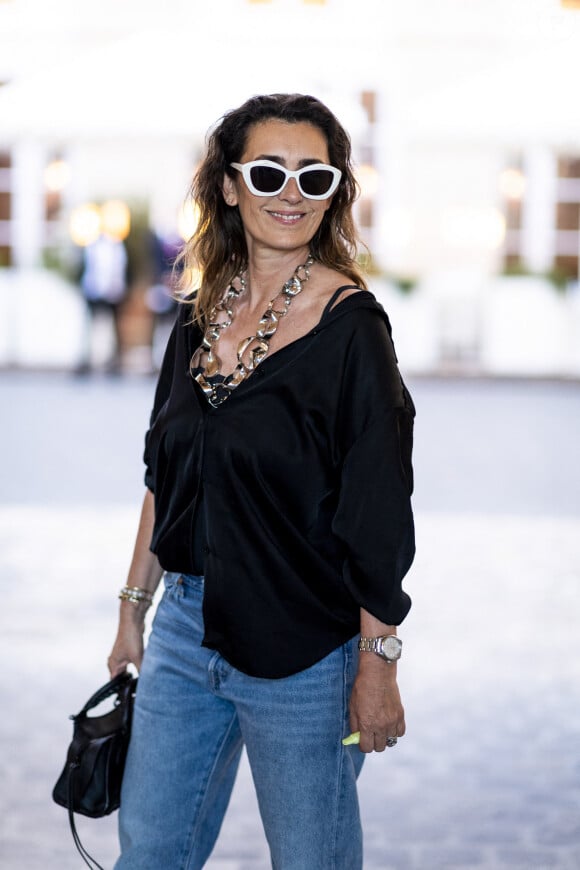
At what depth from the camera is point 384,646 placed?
2215 millimetres

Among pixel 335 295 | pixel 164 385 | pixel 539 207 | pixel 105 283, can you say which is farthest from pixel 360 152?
pixel 335 295

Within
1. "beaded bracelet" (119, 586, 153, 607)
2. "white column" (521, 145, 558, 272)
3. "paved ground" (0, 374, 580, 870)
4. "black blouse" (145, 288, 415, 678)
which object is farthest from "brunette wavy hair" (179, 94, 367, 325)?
"white column" (521, 145, 558, 272)

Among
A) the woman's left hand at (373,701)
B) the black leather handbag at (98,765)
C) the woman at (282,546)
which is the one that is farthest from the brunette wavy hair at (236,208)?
the black leather handbag at (98,765)

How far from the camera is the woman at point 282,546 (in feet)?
7.25

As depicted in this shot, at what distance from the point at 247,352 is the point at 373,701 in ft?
2.10

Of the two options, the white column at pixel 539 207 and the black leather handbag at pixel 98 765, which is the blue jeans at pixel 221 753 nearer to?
the black leather handbag at pixel 98 765

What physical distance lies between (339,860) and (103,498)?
5.98 meters

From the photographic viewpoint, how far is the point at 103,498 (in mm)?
8117

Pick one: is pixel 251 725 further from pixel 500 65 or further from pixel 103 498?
pixel 500 65

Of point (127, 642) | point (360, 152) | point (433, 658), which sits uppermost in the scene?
→ point (360, 152)

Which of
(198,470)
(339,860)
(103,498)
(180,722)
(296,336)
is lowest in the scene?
(103,498)

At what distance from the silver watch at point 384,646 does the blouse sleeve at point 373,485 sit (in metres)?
0.03

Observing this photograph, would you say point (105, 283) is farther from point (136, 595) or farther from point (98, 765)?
point (98, 765)

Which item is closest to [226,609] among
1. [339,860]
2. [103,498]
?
[339,860]
